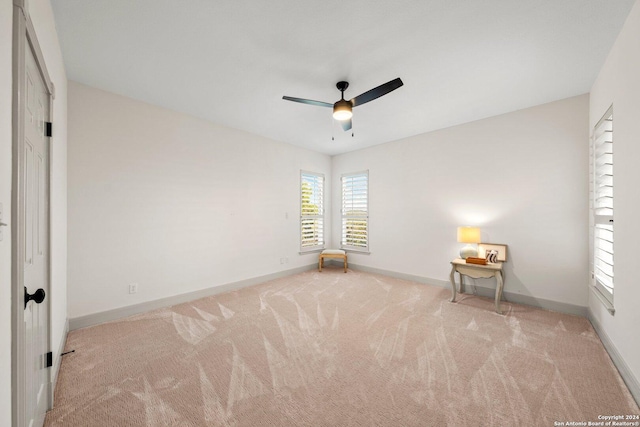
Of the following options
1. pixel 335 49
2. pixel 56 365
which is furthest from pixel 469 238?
pixel 56 365

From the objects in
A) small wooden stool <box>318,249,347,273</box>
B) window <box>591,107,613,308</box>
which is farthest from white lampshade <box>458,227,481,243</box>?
small wooden stool <box>318,249,347,273</box>

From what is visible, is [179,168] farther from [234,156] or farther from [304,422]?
[304,422]

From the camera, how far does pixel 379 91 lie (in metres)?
2.64

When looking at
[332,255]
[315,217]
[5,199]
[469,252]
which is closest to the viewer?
[5,199]

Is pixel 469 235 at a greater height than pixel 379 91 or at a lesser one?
lesser

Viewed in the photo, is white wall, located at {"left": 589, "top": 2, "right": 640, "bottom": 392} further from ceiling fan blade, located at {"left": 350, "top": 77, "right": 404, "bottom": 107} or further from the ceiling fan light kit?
the ceiling fan light kit

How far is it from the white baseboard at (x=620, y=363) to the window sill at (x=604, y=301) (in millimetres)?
307

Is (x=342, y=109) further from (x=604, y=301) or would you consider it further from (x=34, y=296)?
(x=604, y=301)

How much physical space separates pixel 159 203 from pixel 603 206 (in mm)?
5329

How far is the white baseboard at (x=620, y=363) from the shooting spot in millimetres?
1869

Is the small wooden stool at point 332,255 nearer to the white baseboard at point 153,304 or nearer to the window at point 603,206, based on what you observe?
the white baseboard at point 153,304

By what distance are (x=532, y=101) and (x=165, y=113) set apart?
5079 mm

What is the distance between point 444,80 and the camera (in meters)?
2.89

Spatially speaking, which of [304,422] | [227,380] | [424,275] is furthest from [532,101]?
[227,380]
